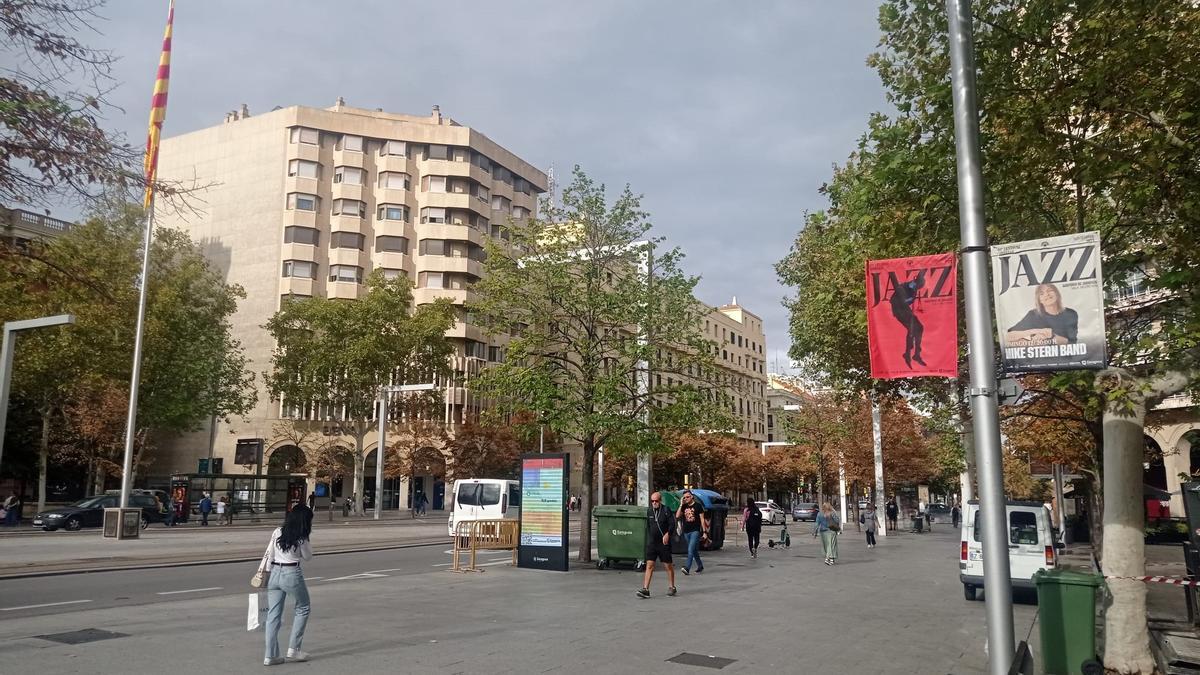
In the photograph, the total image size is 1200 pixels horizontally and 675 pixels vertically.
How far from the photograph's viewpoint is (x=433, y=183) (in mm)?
71625

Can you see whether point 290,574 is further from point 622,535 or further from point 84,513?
point 84,513

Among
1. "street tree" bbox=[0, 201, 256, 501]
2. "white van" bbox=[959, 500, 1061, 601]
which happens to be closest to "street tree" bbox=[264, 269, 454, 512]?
"street tree" bbox=[0, 201, 256, 501]

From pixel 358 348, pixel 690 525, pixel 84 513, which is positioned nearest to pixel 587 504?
pixel 690 525

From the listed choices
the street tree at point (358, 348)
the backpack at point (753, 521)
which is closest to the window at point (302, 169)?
the street tree at point (358, 348)

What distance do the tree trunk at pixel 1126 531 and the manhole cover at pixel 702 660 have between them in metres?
3.88

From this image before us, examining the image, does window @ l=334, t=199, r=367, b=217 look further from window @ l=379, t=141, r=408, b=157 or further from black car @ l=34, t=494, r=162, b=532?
black car @ l=34, t=494, r=162, b=532

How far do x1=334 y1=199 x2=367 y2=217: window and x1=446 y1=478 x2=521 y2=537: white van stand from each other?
4597 centimetres

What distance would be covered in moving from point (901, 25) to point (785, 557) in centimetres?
1728

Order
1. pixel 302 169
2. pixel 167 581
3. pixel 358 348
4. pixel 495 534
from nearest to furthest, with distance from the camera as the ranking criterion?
pixel 167 581, pixel 495 534, pixel 358 348, pixel 302 169

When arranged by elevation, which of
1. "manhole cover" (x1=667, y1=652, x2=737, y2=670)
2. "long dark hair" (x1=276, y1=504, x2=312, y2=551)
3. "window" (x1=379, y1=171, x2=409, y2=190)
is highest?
"window" (x1=379, y1=171, x2=409, y2=190)

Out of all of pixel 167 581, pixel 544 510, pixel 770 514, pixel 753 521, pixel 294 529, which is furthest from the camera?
pixel 770 514

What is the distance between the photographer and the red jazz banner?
24.0 ft

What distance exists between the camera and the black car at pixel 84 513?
32656 millimetres

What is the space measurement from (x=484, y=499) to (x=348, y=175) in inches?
1902
